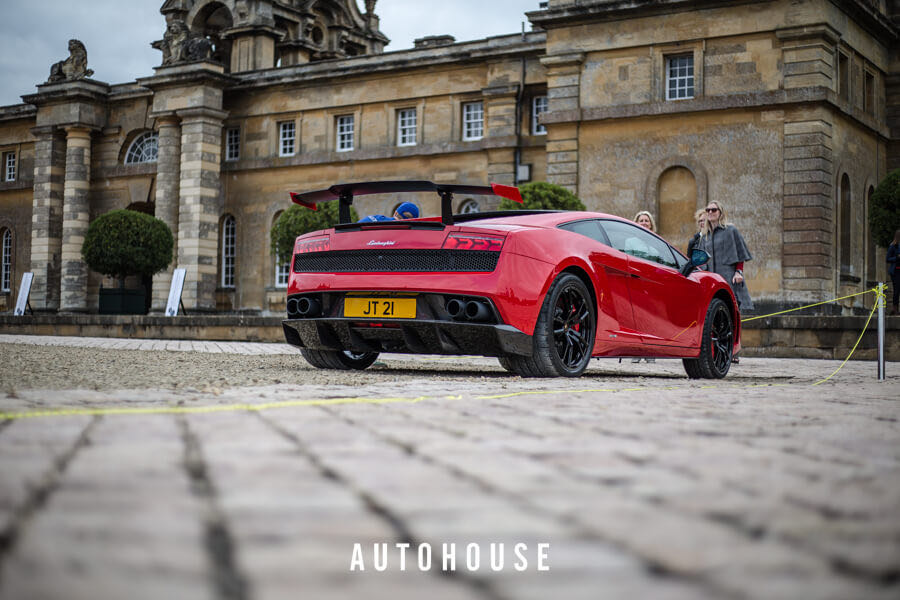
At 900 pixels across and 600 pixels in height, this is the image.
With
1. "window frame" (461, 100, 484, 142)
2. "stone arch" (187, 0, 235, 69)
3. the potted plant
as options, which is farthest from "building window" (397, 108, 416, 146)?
"stone arch" (187, 0, 235, 69)

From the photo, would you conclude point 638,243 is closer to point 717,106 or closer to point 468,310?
point 468,310

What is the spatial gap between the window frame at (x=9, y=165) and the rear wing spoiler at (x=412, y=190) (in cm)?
4629

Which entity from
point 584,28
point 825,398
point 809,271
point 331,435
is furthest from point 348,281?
point 584,28

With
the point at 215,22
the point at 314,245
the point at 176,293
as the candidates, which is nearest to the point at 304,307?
the point at 314,245

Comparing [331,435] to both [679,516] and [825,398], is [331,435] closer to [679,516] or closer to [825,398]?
[679,516]

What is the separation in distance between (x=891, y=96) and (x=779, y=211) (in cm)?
829

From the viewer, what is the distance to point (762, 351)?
702 inches

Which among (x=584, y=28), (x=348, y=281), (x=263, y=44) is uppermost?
(x=263, y=44)

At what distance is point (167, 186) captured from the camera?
4084cm

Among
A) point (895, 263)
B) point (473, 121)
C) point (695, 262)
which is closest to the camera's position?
point (695, 262)

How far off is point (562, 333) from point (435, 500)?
530cm

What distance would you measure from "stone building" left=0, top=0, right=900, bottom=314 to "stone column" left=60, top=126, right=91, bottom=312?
98 millimetres

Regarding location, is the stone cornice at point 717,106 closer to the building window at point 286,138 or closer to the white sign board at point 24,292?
the building window at point 286,138

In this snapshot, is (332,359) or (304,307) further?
(332,359)
